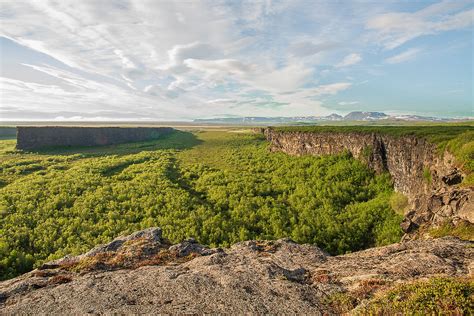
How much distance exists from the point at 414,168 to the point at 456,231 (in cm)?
1067

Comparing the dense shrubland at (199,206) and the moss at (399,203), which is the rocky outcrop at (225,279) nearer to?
the dense shrubland at (199,206)

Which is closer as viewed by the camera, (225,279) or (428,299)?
(428,299)

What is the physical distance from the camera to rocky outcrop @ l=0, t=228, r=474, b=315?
737 cm

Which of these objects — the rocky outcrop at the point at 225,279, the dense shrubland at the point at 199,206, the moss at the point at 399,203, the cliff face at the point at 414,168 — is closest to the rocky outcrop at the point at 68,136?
the dense shrubland at the point at 199,206

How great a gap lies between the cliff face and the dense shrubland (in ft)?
5.03

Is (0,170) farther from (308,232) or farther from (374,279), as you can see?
(374,279)

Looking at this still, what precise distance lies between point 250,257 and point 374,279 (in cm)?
446

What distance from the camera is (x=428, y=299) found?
235 inches

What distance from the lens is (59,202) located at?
25.1 meters

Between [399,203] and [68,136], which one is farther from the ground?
[68,136]

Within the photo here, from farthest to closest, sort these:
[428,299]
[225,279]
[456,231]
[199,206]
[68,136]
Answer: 1. [68,136]
2. [199,206]
3. [456,231]
4. [225,279]
5. [428,299]

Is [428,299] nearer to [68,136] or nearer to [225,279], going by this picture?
[225,279]

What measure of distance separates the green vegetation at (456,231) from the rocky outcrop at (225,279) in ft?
3.03

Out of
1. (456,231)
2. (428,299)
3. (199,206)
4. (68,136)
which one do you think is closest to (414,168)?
(456,231)
